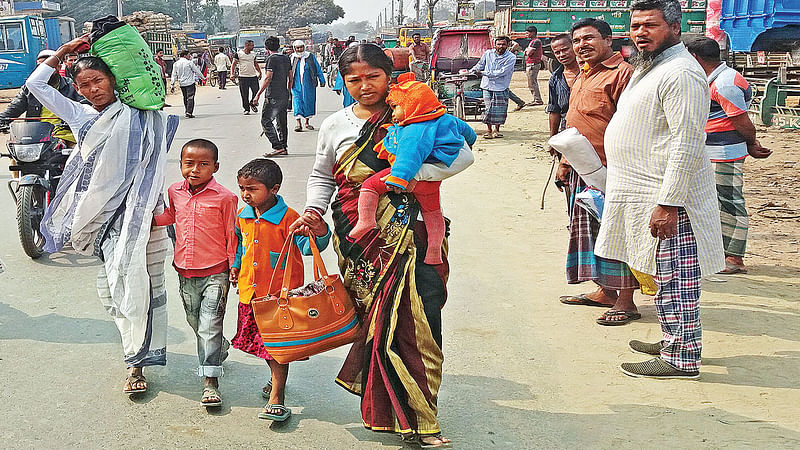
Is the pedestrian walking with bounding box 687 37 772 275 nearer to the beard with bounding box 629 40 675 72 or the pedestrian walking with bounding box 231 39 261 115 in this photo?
the beard with bounding box 629 40 675 72

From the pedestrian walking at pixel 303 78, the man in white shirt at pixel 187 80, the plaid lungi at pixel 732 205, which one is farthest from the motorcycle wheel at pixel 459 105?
the plaid lungi at pixel 732 205

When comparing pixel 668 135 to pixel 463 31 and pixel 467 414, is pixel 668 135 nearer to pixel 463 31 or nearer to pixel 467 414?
pixel 467 414

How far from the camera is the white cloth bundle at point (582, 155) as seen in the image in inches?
174

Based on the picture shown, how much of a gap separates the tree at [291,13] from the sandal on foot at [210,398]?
105612mm

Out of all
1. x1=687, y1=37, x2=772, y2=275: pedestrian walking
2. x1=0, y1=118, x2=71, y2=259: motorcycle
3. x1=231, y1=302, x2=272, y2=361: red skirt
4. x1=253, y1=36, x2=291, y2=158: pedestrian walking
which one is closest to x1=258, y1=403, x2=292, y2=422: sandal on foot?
x1=231, y1=302, x2=272, y2=361: red skirt

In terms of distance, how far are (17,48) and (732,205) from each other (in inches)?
1058

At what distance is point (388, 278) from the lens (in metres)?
3.22

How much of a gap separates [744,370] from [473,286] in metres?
2.01

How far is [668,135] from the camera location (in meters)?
3.76

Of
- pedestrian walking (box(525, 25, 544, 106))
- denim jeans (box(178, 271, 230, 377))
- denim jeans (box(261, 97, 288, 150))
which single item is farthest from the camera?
pedestrian walking (box(525, 25, 544, 106))

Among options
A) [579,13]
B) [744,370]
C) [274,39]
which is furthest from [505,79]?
[579,13]

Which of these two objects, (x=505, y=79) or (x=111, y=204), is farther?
(x=505, y=79)

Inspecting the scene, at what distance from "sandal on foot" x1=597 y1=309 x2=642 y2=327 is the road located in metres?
Answer: 0.06

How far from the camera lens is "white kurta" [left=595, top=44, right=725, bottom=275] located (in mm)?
3662
